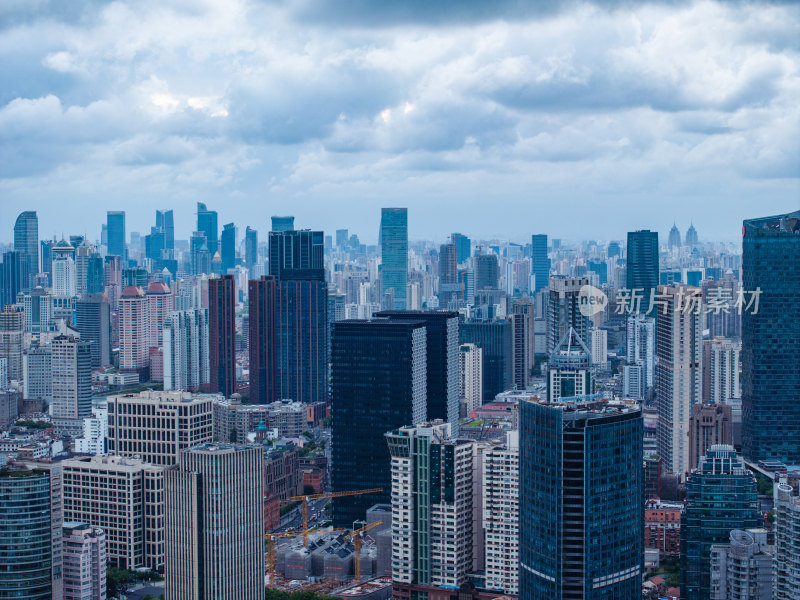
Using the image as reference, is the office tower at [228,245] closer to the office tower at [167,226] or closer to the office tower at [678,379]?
the office tower at [167,226]

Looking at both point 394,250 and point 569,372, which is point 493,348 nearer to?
point 569,372

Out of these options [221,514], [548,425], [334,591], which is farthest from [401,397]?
[548,425]

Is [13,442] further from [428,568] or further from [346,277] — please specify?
[346,277]

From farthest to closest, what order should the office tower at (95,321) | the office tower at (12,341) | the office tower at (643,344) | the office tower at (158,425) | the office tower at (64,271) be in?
the office tower at (64,271) < the office tower at (95,321) < the office tower at (12,341) < the office tower at (643,344) < the office tower at (158,425)

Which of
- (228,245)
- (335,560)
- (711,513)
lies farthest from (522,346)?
(228,245)

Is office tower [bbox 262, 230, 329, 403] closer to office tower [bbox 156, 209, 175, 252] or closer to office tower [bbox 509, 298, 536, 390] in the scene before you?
office tower [bbox 509, 298, 536, 390]

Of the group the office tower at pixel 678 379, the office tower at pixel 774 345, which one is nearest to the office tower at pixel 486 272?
the office tower at pixel 774 345
